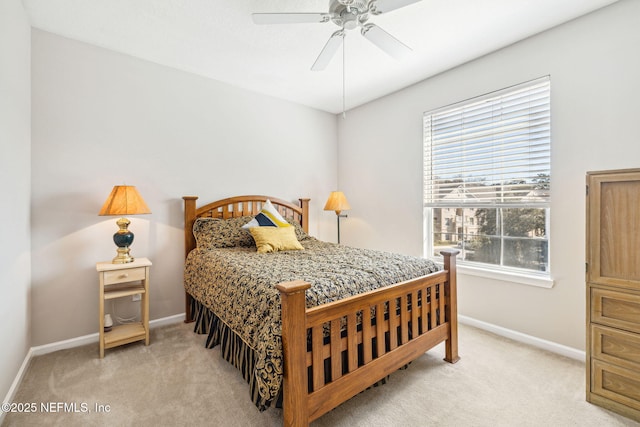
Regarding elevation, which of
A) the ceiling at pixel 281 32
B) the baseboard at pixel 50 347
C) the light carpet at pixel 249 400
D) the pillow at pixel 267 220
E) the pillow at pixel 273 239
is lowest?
the light carpet at pixel 249 400

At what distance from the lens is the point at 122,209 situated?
97.6 inches

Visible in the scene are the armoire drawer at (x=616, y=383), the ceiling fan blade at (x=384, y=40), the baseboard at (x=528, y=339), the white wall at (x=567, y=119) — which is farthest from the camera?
the baseboard at (x=528, y=339)

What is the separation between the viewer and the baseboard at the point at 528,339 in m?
2.33

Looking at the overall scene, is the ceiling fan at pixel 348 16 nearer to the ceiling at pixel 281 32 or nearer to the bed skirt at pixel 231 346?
the ceiling at pixel 281 32

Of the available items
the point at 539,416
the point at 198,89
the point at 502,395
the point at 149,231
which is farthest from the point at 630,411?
the point at 198,89

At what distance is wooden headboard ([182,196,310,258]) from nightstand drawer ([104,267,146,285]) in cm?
63

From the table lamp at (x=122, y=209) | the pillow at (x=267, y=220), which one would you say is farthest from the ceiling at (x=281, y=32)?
the pillow at (x=267, y=220)

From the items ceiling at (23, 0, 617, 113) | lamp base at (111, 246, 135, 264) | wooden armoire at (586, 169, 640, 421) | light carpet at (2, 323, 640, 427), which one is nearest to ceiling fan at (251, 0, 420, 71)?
ceiling at (23, 0, 617, 113)

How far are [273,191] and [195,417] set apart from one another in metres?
2.71

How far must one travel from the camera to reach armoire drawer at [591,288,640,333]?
64.7 inches

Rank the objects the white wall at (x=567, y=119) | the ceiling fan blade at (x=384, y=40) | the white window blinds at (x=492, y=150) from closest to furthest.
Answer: the ceiling fan blade at (x=384, y=40) < the white wall at (x=567, y=119) < the white window blinds at (x=492, y=150)

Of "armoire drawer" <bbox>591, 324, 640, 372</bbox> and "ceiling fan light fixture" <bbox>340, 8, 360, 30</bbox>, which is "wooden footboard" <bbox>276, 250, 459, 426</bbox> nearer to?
"armoire drawer" <bbox>591, 324, 640, 372</bbox>

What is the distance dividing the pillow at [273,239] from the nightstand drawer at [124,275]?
3.42 ft

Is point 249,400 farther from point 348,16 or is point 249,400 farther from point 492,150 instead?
point 492,150
